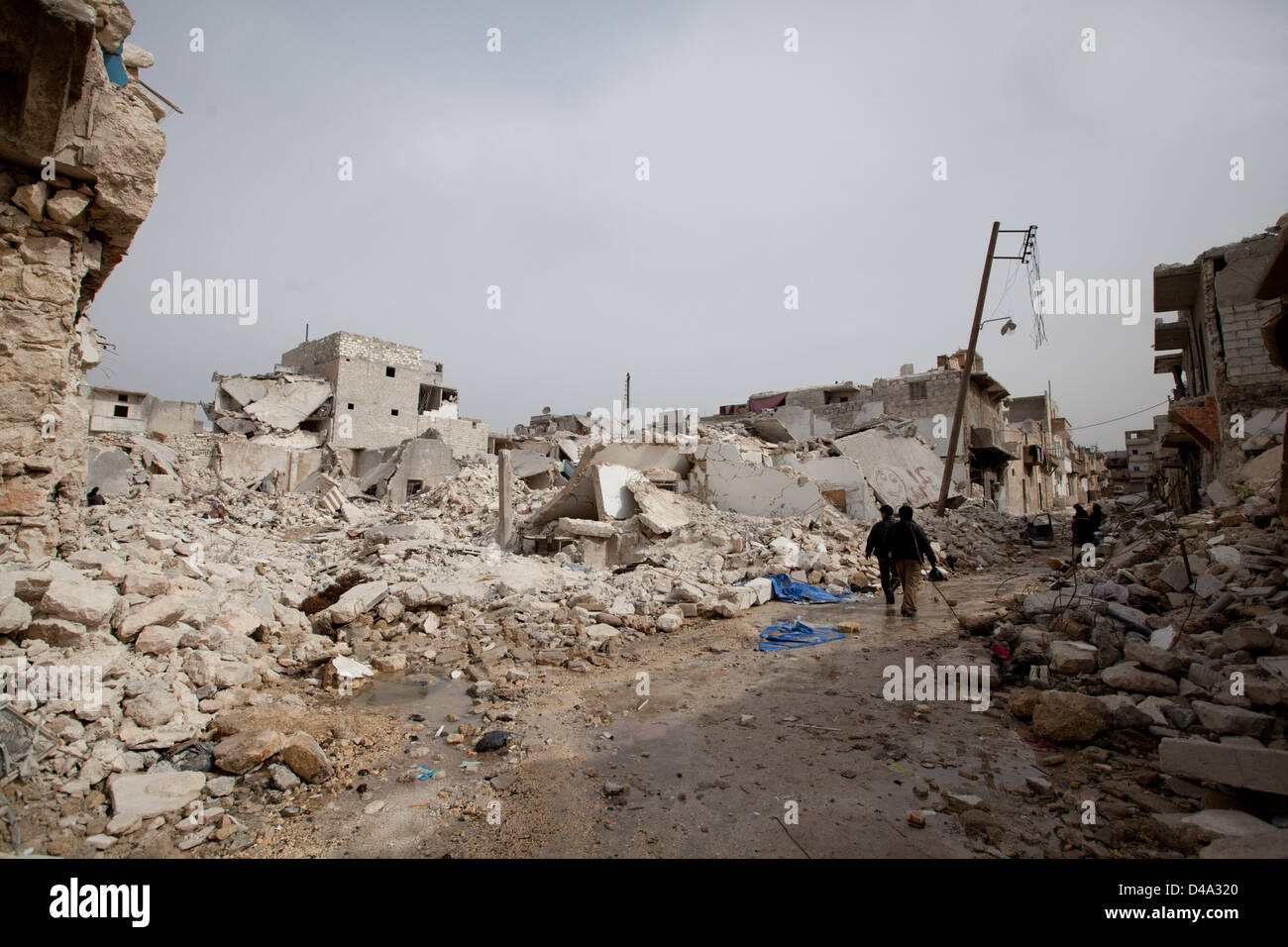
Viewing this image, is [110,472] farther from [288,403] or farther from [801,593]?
[801,593]

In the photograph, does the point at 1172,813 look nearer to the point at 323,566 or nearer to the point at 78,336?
the point at 78,336

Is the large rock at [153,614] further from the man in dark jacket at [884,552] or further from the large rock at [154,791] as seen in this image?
the man in dark jacket at [884,552]

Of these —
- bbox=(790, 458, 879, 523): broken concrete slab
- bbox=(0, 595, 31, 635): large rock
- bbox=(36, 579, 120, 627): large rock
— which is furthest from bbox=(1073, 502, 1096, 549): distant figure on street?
bbox=(0, 595, 31, 635): large rock

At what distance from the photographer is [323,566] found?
1049cm

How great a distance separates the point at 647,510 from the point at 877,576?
184 inches

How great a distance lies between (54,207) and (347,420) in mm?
25111

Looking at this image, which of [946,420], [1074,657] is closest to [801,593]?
[1074,657]

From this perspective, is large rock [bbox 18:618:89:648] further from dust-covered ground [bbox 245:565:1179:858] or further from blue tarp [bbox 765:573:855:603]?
blue tarp [bbox 765:573:855:603]

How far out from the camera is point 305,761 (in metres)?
3.25

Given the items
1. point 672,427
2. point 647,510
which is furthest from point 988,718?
point 672,427

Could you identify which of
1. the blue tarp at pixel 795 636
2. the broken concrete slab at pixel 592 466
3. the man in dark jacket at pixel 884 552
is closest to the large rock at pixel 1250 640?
the blue tarp at pixel 795 636

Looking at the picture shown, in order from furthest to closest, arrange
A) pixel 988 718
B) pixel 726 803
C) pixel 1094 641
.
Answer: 1. pixel 1094 641
2. pixel 988 718
3. pixel 726 803

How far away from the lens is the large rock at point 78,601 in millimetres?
3559

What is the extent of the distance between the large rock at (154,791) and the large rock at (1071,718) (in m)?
4.82
